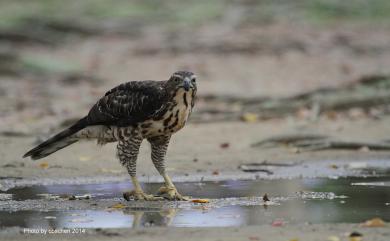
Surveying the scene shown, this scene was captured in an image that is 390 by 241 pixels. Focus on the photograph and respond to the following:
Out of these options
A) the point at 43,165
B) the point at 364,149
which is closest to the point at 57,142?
the point at 43,165

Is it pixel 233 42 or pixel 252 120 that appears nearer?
pixel 252 120

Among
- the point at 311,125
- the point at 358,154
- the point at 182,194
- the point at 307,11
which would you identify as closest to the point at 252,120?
the point at 311,125

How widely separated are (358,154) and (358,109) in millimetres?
3304

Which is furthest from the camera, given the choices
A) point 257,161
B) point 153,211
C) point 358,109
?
point 358,109

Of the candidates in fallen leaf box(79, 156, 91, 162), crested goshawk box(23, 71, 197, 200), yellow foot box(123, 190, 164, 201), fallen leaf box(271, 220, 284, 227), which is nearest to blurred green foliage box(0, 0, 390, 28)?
fallen leaf box(79, 156, 91, 162)

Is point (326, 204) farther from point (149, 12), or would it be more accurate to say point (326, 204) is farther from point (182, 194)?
point (149, 12)

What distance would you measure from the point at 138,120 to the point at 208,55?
44.4ft

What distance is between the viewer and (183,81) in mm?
8703

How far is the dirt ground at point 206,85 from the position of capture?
1116 centimetres

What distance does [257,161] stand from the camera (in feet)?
39.1

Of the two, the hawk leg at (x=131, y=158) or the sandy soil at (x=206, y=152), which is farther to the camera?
the sandy soil at (x=206, y=152)

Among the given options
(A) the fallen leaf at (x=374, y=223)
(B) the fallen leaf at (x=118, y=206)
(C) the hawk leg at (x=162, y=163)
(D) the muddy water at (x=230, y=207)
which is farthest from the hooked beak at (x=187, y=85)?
(A) the fallen leaf at (x=374, y=223)

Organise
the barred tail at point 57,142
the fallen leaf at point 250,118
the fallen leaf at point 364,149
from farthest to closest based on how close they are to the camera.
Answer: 1. the fallen leaf at point 250,118
2. the fallen leaf at point 364,149
3. the barred tail at point 57,142

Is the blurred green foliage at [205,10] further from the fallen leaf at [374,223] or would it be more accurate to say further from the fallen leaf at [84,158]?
the fallen leaf at [374,223]
